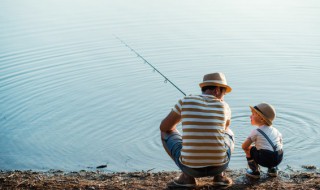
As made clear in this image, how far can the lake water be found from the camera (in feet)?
22.7

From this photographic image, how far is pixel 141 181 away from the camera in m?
5.20

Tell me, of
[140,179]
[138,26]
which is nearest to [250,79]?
[140,179]

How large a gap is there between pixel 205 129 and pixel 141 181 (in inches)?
54.0

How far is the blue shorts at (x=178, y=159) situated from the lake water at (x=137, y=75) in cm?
157

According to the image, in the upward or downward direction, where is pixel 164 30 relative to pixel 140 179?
upward

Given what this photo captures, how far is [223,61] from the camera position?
11.1m

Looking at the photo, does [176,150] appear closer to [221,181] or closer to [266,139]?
[221,181]

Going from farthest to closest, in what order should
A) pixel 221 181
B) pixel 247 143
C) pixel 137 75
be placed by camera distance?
pixel 137 75, pixel 247 143, pixel 221 181

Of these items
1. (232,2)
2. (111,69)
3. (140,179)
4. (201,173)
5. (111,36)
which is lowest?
(140,179)

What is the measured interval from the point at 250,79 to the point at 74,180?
17.3 feet

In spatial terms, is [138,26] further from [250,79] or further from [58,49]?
[250,79]

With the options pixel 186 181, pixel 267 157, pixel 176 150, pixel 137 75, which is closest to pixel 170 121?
pixel 176 150

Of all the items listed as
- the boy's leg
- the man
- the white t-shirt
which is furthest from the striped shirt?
the boy's leg

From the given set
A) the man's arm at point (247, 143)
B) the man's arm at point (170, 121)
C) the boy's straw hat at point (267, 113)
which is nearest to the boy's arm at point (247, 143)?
the man's arm at point (247, 143)
